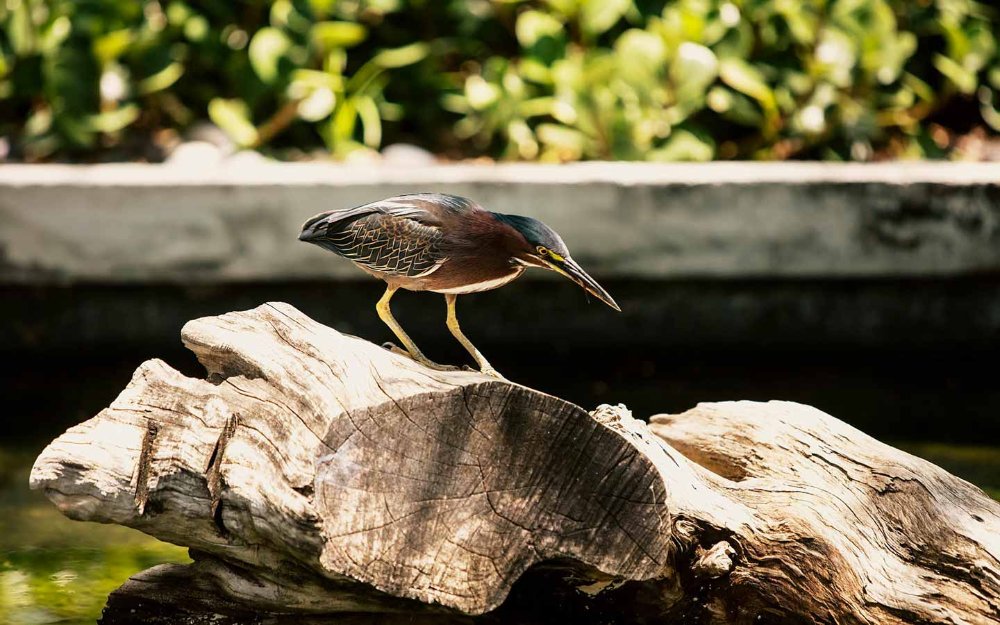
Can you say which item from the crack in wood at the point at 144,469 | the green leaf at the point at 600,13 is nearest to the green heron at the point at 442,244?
the crack in wood at the point at 144,469

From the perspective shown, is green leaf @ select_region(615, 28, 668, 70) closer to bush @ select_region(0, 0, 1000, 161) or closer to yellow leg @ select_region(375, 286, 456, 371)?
bush @ select_region(0, 0, 1000, 161)

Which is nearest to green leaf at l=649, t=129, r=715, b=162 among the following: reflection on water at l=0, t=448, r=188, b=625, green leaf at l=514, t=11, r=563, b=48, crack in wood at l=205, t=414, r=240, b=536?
green leaf at l=514, t=11, r=563, b=48

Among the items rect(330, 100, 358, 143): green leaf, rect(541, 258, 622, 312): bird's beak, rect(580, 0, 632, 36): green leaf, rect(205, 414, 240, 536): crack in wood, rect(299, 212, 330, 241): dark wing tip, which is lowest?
rect(205, 414, 240, 536): crack in wood

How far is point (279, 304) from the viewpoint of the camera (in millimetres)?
2750

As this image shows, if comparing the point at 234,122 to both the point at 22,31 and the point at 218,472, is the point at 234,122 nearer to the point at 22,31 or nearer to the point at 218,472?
the point at 22,31

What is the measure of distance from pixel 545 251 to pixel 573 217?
6.70ft

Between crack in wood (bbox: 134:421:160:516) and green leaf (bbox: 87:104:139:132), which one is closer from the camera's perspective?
crack in wood (bbox: 134:421:160:516)

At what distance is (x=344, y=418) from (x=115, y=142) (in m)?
3.60

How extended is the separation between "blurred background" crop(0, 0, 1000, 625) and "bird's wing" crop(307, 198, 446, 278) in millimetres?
1633

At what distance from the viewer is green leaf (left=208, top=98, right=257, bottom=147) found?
5203mm

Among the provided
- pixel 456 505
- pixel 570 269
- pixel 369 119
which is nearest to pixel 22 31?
pixel 369 119

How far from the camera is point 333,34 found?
516cm

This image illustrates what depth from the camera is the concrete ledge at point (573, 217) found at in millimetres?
4496

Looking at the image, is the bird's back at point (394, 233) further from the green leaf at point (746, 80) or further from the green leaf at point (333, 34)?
the green leaf at point (746, 80)
